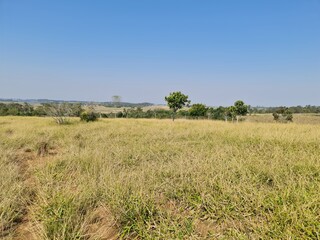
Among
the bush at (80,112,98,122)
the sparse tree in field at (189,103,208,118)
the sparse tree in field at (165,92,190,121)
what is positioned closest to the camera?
the bush at (80,112,98,122)

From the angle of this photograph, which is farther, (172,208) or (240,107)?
(240,107)

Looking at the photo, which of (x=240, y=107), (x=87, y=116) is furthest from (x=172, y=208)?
(x=240, y=107)

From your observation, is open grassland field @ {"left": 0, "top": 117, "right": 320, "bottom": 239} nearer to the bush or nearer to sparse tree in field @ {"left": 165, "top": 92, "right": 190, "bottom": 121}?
the bush

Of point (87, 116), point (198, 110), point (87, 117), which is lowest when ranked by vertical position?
point (87, 117)

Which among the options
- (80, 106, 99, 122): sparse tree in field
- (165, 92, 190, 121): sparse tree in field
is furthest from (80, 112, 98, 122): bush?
(165, 92, 190, 121): sparse tree in field

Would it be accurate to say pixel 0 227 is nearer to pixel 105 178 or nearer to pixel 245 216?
pixel 105 178

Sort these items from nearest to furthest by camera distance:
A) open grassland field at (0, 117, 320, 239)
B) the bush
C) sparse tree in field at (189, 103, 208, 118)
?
open grassland field at (0, 117, 320, 239), the bush, sparse tree in field at (189, 103, 208, 118)

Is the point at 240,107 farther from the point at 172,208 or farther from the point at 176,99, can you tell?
the point at 172,208

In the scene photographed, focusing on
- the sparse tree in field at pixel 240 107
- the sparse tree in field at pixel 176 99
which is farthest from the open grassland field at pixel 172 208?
the sparse tree in field at pixel 240 107

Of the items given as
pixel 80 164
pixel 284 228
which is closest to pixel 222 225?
pixel 284 228

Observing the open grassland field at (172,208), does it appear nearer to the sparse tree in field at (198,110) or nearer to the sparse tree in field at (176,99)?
the sparse tree in field at (176,99)

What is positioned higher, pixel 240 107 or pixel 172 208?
pixel 240 107

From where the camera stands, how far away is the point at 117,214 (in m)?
2.88

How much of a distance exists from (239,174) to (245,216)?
136 centimetres
